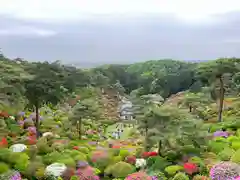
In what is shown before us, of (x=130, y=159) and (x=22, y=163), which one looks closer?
(x=22, y=163)

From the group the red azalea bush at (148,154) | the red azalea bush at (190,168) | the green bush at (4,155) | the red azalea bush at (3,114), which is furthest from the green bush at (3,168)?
the red azalea bush at (3,114)

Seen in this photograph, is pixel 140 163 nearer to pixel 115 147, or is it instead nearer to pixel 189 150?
pixel 189 150

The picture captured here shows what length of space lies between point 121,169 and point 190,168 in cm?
302

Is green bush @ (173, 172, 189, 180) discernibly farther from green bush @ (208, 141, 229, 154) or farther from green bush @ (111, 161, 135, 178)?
green bush @ (208, 141, 229, 154)

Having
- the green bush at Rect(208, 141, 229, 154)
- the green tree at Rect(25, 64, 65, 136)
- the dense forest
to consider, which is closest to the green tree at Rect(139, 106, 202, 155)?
the dense forest

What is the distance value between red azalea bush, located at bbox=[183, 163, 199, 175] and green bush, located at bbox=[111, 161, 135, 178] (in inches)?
95.3

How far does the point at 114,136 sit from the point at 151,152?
13507mm

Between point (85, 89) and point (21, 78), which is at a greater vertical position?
point (21, 78)

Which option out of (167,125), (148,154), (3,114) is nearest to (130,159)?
(148,154)

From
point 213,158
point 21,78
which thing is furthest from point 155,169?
point 21,78

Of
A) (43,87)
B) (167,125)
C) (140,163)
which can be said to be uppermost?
(43,87)

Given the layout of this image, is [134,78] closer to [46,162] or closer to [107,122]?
[107,122]

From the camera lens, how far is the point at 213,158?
15.2m

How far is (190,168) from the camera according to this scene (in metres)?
13.9
